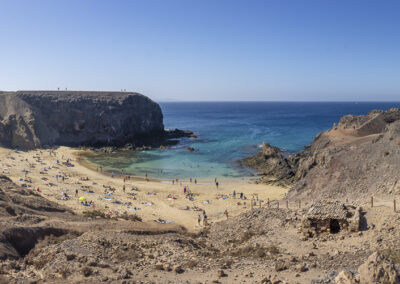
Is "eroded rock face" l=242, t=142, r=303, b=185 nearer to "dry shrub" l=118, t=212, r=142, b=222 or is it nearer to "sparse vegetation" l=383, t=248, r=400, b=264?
"dry shrub" l=118, t=212, r=142, b=222

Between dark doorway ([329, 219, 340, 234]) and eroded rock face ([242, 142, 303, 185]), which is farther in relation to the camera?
eroded rock face ([242, 142, 303, 185])

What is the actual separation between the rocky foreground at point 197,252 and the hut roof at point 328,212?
89cm

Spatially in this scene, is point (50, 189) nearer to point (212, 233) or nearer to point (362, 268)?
point (212, 233)

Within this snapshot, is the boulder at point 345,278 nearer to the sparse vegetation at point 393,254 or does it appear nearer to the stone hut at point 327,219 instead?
the sparse vegetation at point 393,254

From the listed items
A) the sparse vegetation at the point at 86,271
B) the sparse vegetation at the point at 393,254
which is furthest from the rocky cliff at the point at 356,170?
the sparse vegetation at the point at 86,271

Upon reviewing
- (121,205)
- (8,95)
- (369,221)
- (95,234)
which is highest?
(8,95)

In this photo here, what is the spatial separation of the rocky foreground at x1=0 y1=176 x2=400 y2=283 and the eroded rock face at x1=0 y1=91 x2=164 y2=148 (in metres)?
46.2

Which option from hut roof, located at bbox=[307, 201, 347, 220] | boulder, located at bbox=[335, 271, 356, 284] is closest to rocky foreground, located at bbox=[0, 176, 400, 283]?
boulder, located at bbox=[335, 271, 356, 284]

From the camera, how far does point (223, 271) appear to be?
43.9 ft

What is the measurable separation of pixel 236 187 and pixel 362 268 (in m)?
30.1

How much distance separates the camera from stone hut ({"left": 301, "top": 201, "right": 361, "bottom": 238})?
16500 millimetres

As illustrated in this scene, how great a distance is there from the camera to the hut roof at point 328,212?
1662 cm

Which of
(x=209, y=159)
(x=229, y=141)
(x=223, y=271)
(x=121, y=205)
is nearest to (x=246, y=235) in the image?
(x=223, y=271)

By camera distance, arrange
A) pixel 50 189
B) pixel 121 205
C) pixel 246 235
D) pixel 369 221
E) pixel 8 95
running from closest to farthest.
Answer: pixel 369 221 → pixel 246 235 → pixel 121 205 → pixel 50 189 → pixel 8 95
